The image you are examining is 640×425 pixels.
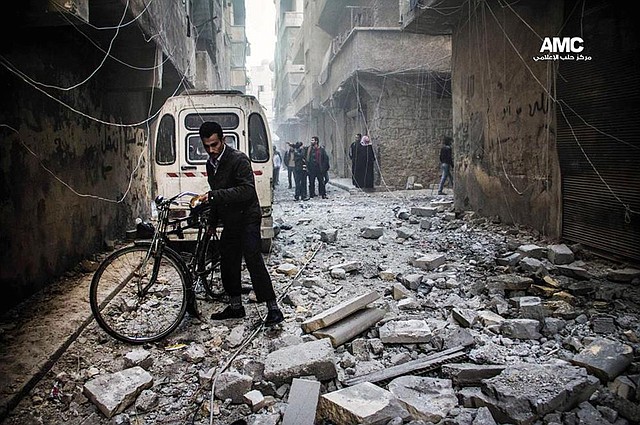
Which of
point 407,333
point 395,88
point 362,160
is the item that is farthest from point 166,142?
point 395,88

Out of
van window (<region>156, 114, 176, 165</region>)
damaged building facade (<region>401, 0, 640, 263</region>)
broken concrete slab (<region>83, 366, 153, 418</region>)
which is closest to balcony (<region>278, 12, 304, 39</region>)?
damaged building facade (<region>401, 0, 640, 263</region>)

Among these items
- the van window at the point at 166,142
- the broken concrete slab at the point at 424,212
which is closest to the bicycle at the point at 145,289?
the van window at the point at 166,142

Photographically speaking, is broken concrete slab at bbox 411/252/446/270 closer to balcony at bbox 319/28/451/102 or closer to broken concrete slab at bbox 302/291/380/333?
broken concrete slab at bbox 302/291/380/333

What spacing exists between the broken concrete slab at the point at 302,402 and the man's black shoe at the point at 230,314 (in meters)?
1.58

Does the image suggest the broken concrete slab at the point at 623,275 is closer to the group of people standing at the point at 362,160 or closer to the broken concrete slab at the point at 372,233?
the broken concrete slab at the point at 372,233

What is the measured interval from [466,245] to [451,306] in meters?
2.89

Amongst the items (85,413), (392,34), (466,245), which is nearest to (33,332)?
(85,413)

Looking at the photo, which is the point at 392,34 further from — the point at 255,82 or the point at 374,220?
the point at 255,82

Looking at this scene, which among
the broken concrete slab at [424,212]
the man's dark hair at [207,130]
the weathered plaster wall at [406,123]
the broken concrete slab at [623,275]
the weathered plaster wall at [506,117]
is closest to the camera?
the man's dark hair at [207,130]

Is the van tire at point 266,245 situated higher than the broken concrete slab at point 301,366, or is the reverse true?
the van tire at point 266,245

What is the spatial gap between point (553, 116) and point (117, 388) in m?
6.51

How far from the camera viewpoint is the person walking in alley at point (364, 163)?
16375 mm

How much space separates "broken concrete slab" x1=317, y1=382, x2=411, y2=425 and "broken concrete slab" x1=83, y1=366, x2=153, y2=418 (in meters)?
1.26

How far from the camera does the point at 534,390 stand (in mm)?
2895
